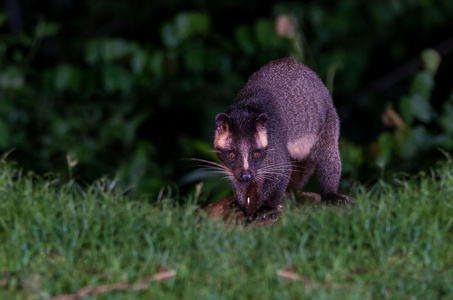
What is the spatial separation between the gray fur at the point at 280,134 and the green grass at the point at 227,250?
859mm

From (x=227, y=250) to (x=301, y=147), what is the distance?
258 centimetres

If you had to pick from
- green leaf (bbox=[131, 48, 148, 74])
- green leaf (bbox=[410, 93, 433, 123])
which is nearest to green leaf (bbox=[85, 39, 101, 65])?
green leaf (bbox=[131, 48, 148, 74])

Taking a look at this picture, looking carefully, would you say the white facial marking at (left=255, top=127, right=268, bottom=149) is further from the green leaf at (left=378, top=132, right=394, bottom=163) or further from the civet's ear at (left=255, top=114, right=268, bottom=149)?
the green leaf at (left=378, top=132, right=394, bottom=163)

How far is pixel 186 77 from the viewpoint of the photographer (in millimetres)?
10945

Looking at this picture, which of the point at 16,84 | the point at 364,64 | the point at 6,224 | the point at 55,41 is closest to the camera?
the point at 6,224

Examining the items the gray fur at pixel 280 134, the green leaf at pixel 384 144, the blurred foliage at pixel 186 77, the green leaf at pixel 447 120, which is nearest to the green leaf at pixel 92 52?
the blurred foliage at pixel 186 77

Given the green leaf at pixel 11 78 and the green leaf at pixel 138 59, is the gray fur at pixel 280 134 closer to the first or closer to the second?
the green leaf at pixel 138 59

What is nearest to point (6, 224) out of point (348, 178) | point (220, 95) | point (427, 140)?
point (348, 178)

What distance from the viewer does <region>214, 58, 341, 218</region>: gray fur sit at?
20.0ft

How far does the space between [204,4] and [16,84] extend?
325 centimetres

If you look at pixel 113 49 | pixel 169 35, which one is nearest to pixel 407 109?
pixel 169 35

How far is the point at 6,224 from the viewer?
4.99 metres

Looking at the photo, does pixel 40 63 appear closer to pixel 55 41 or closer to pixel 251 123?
pixel 55 41

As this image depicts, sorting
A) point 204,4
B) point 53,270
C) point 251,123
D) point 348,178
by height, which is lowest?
point 348,178
